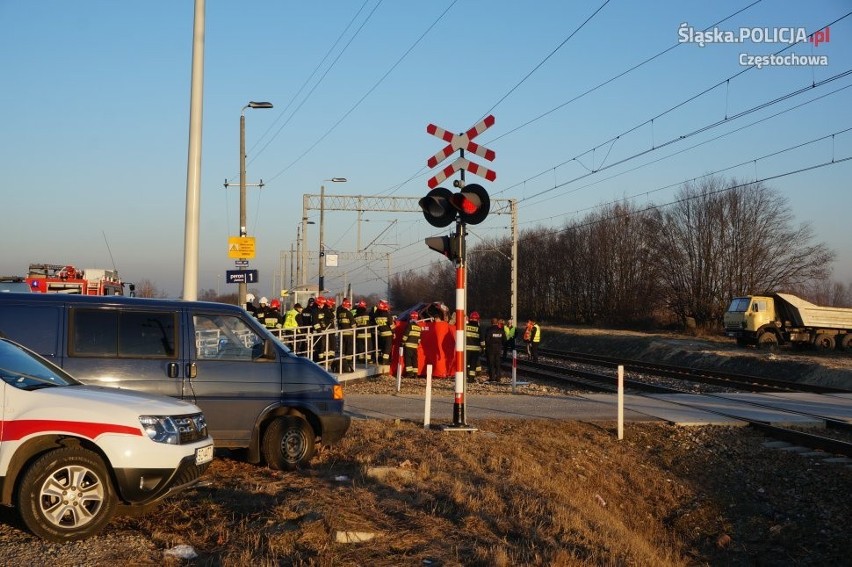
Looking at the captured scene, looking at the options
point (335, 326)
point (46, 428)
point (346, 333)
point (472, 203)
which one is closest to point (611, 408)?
point (472, 203)

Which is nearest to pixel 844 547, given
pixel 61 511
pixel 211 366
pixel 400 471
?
pixel 400 471

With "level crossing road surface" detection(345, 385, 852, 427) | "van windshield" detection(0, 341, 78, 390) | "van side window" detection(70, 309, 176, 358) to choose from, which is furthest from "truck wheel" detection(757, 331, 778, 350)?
"van windshield" detection(0, 341, 78, 390)

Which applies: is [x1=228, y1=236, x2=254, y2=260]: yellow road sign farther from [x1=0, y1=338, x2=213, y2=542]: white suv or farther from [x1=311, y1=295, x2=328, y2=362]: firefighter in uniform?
[x1=0, y1=338, x2=213, y2=542]: white suv

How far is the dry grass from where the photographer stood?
6172 millimetres

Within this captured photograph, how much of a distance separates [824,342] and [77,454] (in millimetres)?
40138

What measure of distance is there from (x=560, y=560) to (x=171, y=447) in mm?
2973

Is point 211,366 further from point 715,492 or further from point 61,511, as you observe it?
point 715,492

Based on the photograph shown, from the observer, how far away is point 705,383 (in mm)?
24547

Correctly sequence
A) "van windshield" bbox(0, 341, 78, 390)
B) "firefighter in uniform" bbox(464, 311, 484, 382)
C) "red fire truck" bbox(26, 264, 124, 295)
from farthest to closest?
"red fire truck" bbox(26, 264, 124, 295) → "firefighter in uniform" bbox(464, 311, 484, 382) → "van windshield" bbox(0, 341, 78, 390)

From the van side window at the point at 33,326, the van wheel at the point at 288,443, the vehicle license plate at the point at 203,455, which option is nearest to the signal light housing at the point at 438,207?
the van wheel at the point at 288,443

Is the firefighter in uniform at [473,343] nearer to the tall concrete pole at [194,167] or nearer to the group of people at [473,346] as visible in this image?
the group of people at [473,346]

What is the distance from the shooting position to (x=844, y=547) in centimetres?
891

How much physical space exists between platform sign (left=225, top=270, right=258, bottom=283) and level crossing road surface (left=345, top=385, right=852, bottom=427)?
7.02m

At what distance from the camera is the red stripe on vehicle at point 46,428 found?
6.19 metres
